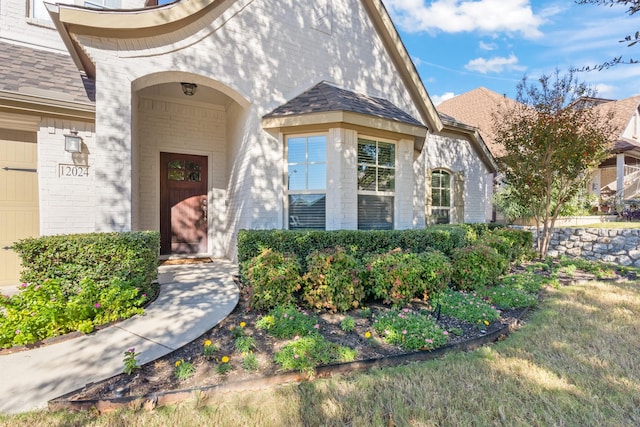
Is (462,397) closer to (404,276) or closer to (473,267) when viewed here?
(404,276)

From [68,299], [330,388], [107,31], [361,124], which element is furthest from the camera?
[361,124]

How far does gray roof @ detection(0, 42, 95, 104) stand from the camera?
4.90 meters

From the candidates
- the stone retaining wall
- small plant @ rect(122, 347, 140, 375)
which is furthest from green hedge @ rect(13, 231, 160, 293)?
the stone retaining wall

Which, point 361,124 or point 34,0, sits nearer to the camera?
point 361,124

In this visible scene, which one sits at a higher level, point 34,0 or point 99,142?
point 34,0

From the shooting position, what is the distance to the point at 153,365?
2.78 m

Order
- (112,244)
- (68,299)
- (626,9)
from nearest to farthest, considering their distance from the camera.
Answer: (626,9)
(68,299)
(112,244)

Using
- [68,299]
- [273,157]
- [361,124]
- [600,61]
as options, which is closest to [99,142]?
[68,299]

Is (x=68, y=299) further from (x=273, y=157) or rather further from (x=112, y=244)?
(x=273, y=157)

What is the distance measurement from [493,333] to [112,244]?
4.99 m

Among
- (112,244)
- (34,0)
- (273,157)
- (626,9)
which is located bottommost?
(112,244)

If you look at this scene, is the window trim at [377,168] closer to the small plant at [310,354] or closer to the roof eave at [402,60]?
the roof eave at [402,60]

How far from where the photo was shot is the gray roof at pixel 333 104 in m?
Result: 5.86

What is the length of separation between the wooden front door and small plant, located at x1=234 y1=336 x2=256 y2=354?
16.9 feet
